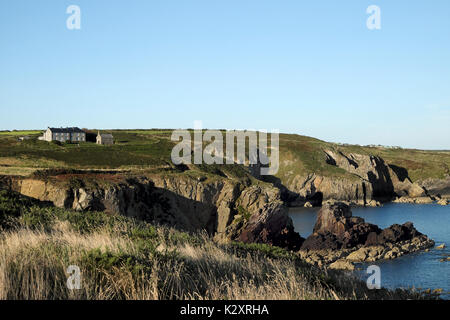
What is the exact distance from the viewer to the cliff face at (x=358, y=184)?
127188mm

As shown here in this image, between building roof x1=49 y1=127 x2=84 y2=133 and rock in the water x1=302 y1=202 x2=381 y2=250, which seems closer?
rock in the water x1=302 y1=202 x2=381 y2=250

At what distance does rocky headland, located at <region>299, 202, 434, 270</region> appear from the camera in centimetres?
5822

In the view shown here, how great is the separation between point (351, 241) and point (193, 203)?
23685 millimetres

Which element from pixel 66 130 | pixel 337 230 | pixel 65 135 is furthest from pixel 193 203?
pixel 66 130

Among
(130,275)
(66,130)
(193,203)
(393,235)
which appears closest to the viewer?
(130,275)

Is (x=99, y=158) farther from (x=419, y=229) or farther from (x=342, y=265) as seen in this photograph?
(x=419, y=229)

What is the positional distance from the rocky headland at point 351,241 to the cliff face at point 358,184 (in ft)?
179

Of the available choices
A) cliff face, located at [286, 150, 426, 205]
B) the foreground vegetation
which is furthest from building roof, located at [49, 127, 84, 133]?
the foreground vegetation

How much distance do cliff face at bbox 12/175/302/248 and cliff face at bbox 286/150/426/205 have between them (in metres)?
54.2

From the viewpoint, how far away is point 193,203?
2766 inches

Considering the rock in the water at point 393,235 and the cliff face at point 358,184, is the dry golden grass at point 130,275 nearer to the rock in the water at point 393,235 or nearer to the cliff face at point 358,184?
the rock in the water at point 393,235

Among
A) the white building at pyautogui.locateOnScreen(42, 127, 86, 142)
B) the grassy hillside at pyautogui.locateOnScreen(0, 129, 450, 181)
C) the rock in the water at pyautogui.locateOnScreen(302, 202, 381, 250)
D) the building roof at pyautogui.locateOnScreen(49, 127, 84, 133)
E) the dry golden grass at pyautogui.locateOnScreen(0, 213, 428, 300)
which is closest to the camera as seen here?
the dry golden grass at pyautogui.locateOnScreen(0, 213, 428, 300)

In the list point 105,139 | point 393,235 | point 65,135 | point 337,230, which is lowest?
point 393,235

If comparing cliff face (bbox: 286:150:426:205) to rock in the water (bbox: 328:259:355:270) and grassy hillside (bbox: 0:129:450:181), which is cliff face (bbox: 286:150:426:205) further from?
rock in the water (bbox: 328:259:355:270)
